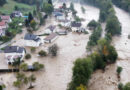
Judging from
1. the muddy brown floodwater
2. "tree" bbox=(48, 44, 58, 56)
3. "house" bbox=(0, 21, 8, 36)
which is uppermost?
"house" bbox=(0, 21, 8, 36)

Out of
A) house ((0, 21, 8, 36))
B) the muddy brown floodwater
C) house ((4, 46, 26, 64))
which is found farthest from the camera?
house ((0, 21, 8, 36))

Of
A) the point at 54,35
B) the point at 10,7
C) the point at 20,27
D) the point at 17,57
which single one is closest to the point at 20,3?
the point at 10,7

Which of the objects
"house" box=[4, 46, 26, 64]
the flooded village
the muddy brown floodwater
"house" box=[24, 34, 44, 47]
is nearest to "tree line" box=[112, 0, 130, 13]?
the flooded village

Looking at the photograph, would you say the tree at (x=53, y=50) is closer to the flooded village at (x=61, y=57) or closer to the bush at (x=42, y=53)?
the flooded village at (x=61, y=57)

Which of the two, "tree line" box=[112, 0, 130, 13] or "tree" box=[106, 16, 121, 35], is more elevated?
"tree line" box=[112, 0, 130, 13]

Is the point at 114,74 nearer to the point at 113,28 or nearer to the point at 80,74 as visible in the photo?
the point at 80,74

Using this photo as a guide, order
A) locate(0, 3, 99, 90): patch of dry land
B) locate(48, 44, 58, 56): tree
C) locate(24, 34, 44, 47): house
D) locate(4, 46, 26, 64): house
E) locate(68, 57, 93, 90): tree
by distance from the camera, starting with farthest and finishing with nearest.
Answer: locate(24, 34, 44, 47): house, locate(48, 44, 58, 56): tree, locate(4, 46, 26, 64): house, locate(0, 3, 99, 90): patch of dry land, locate(68, 57, 93, 90): tree

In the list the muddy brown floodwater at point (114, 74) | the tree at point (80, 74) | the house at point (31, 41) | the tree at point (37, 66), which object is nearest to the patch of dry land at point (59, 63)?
the tree at point (37, 66)

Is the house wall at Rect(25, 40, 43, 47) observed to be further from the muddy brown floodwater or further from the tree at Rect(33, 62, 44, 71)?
the muddy brown floodwater

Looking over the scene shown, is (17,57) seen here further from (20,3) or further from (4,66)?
(20,3)

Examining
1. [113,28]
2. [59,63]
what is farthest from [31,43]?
[113,28]

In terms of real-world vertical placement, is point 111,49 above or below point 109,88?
above
